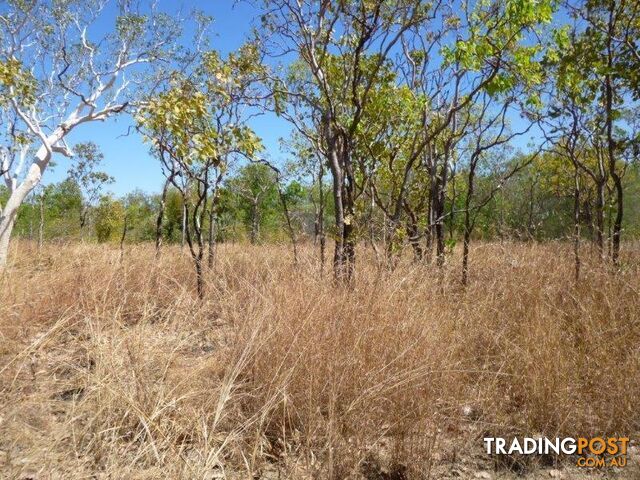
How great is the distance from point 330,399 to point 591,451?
1.48m

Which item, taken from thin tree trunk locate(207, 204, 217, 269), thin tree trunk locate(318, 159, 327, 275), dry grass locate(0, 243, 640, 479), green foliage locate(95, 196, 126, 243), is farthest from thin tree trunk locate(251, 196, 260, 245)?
green foliage locate(95, 196, 126, 243)

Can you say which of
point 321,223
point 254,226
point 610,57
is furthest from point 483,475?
point 254,226

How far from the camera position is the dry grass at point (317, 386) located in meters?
2.16

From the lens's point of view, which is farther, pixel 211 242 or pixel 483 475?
pixel 211 242

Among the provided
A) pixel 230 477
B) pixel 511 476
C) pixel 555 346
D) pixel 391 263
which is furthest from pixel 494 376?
pixel 230 477

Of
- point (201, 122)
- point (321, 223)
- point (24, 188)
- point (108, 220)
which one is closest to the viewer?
→ point (201, 122)

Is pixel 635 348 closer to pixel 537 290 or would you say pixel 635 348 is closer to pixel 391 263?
pixel 537 290

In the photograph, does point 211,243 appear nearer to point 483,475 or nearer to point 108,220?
point 483,475

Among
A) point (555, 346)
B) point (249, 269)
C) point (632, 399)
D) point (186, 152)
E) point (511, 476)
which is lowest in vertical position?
point (511, 476)

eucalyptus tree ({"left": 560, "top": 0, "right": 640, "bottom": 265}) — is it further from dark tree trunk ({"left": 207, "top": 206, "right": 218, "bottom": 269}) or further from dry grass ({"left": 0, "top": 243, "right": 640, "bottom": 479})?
dark tree trunk ({"left": 207, "top": 206, "right": 218, "bottom": 269})

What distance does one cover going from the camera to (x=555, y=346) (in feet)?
9.87

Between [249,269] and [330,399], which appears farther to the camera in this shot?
[249,269]

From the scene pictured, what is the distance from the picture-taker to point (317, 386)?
2502 mm

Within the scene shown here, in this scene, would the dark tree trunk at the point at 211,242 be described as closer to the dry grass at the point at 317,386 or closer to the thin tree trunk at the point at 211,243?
the thin tree trunk at the point at 211,243
